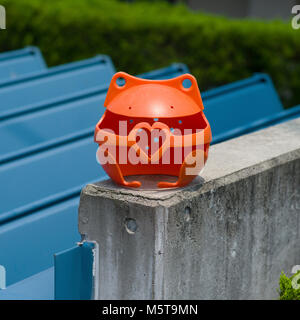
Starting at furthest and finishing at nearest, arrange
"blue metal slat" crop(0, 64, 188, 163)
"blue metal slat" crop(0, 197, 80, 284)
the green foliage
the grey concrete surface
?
"blue metal slat" crop(0, 64, 188, 163) < "blue metal slat" crop(0, 197, 80, 284) < the green foliage < the grey concrete surface

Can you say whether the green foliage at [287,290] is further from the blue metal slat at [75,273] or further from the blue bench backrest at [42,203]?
the blue bench backrest at [42,203]

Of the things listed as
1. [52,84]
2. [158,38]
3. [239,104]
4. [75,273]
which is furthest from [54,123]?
[158,38]

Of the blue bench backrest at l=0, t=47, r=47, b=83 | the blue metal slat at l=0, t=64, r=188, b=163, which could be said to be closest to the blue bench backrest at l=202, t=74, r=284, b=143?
the blue metal slat at l=0, t=64, r=188, b=163

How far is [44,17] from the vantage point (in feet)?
29.3

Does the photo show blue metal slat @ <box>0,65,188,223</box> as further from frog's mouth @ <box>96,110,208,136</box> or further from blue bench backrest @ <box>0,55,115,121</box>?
frog's mouth @ <box>96,110,208,136</box>

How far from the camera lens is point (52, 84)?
6.28 metres

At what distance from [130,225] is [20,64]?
16.1 feet

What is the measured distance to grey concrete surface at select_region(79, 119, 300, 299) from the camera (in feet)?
8.54

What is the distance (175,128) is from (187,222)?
47cm

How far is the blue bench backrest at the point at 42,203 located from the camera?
356 cm

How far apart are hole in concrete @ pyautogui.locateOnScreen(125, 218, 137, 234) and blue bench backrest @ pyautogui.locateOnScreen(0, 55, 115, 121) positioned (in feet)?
9.59

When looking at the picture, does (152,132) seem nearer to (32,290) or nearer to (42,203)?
(32,290)

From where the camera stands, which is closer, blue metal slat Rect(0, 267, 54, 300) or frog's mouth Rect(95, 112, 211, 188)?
frog's mouth Rect(95, 112, 211, 188)

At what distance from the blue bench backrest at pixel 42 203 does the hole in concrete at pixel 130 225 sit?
1144 mm
